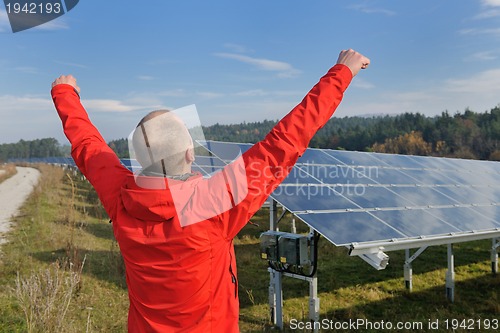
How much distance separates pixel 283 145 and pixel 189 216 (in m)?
0.44

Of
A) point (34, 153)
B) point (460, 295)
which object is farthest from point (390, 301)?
point (34, 153)

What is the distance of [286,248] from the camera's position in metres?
7.09

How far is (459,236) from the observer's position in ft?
23.5

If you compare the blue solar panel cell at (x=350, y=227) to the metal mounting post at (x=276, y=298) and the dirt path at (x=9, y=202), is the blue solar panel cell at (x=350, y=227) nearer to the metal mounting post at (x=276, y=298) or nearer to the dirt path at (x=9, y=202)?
the metal mounting post at (x=276, y=298)

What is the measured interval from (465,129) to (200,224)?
190ft

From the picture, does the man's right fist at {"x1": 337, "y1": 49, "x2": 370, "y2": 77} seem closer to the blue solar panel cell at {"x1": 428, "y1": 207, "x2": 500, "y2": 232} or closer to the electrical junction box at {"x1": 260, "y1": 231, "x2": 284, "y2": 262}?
the electrical junction box at {"x1": 260, "y1": 231, "x2": 284, "y2": 262}

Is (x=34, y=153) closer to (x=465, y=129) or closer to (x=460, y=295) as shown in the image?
(x=465, y=129)

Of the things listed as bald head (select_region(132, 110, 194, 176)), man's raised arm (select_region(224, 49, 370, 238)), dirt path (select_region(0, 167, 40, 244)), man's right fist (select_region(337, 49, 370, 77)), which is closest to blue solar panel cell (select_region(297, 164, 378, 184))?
man's right fist (select_region(337, 49, 370, 77))

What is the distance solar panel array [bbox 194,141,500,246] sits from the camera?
21.2 ft

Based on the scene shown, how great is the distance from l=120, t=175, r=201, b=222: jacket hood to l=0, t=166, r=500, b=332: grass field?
4216 mm

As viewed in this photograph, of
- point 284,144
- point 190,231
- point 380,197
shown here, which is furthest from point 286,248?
point 284,144

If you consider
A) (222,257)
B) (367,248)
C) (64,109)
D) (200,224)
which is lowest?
(367,248)

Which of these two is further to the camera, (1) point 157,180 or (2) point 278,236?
(2) point 278,236

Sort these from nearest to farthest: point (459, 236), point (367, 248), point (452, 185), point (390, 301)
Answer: point (367, 248), point (459, 236), point (390, 301), point (452, 185)
